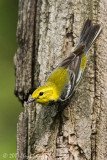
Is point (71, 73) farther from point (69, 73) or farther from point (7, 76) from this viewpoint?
point (7, 76)

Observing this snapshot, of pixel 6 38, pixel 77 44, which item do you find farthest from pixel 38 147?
pixel 6 38

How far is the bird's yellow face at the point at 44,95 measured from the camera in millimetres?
3928

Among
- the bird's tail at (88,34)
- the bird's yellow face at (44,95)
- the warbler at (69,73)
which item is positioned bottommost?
the bird's yellow face at (44,95)

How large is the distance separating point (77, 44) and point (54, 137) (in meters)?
1.12

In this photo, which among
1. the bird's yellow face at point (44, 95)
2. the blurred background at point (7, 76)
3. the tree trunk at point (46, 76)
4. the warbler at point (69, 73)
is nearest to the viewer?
the tree trunk at point (46, 76)

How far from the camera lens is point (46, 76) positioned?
418cm

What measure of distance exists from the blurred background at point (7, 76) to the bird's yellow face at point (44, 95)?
4.75 ft

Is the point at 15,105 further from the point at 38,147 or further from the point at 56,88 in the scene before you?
the point at 38,147

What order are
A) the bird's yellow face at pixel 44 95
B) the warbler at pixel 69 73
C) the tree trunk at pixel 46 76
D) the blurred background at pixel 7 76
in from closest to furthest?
the tree trunk at pixel 46 76, the bird's yellow face at pixel 44 95, the warbler at pixel 69 73, the blurred background at pixel 7 76

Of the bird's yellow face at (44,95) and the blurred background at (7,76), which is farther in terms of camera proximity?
the blurred background at (7,76)

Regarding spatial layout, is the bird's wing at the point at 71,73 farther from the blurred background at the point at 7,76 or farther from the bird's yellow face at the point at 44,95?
the blurred background at the point at 7,76

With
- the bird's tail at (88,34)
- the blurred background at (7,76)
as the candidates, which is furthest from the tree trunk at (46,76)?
the blurred background at (7,76)

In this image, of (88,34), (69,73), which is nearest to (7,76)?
(69,73)

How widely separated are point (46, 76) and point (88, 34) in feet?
2.33
